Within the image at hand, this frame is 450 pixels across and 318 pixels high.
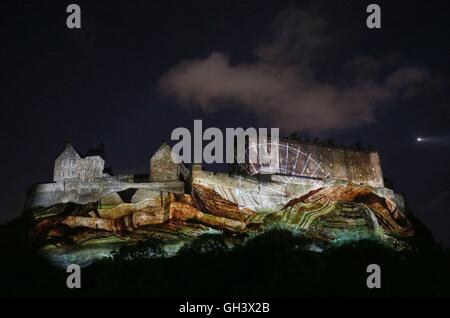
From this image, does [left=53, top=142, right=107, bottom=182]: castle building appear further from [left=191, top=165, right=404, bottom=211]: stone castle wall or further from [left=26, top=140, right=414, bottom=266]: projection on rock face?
[left=191, top=165, right=404, bottom=211]: stone castle wall

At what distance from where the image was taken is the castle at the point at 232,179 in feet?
164

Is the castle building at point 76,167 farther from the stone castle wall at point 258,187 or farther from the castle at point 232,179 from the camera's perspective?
the stone castle wall at point 258,187

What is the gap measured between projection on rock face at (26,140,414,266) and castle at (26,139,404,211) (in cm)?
10

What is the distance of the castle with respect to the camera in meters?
50.1

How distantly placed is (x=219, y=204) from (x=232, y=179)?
380 cm

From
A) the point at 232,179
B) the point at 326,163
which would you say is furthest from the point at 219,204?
the point at 326,163

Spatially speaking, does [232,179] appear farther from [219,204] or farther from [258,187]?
[219,204]

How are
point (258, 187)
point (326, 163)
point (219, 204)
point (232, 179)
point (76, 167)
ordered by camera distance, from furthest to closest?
1. point (326, 163)
2. point (76, 167)
3. point (258, 187)
4. point (232, 179)
5. point (219, 204)

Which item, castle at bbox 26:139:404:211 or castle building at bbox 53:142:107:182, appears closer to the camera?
castle at bbox 26:139:404:211

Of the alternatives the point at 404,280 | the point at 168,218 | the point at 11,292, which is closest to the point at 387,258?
the point at 404,280

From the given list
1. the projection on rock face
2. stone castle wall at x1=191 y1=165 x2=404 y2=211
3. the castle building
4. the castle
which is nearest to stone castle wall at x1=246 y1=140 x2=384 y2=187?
the castle

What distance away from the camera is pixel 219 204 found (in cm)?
4825

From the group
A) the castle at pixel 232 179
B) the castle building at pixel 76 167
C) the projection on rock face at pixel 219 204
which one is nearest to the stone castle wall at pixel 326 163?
the castle at pixel 232 179
